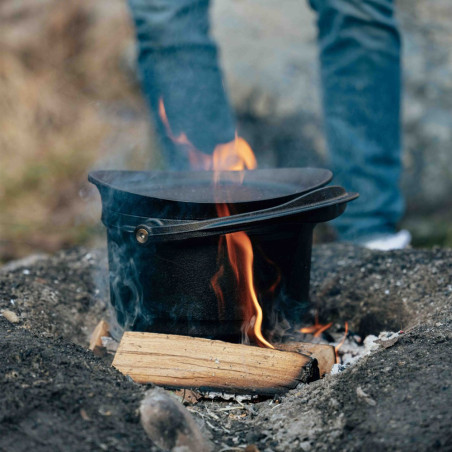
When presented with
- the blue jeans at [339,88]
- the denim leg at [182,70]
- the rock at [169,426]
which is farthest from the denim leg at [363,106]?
the rock at [169,426]

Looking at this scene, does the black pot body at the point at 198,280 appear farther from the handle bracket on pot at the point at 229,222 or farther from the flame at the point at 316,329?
the flame at the point at 316,329

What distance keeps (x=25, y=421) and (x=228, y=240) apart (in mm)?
750

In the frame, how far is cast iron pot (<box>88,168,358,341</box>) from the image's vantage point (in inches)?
68.9

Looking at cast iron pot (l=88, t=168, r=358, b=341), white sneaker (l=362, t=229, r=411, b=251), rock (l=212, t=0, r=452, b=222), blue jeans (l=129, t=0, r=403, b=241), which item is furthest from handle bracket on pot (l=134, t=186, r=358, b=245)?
rock (l=212, t=0, r=452, b=222)

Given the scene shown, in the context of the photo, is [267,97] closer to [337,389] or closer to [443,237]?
[443,237]

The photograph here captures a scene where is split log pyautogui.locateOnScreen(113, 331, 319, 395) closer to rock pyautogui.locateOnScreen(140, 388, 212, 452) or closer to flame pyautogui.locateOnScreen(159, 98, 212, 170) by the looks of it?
rock pyautogui.locateOnScreen(140, 388, 212, 452)

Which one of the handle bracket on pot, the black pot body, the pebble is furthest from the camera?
the pebble

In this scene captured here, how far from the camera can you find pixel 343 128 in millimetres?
3129

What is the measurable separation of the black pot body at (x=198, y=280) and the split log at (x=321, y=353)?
115 mm

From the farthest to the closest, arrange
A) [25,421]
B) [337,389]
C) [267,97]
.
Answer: [267,97] < [337,389] < [25,421]

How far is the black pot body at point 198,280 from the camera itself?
184cm

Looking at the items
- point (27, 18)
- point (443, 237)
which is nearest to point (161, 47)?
point (443, 237)

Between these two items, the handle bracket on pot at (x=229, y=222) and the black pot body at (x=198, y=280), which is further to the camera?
the black pot body at (x=198, y=280)

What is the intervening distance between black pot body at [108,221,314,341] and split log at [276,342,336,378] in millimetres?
115
